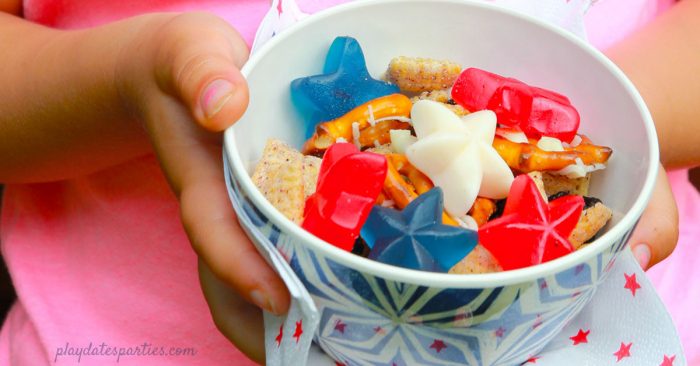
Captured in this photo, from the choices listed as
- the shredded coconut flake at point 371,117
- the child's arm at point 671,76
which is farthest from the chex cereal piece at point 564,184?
the child's arm at point 671,76

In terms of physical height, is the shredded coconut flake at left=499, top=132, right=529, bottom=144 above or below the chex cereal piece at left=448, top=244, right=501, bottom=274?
above

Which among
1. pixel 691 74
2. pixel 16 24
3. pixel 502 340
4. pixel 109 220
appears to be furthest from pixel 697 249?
pixel 16 24

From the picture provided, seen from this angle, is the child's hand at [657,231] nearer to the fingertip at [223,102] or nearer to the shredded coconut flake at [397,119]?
the shredded coconut flake at [397,119]

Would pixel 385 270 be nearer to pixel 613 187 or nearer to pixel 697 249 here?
pixel 613 187

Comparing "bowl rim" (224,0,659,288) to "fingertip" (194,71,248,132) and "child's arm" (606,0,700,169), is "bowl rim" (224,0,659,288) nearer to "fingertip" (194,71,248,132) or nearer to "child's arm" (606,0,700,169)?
"fingertip" (194,71,248,132)

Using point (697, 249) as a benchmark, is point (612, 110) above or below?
above

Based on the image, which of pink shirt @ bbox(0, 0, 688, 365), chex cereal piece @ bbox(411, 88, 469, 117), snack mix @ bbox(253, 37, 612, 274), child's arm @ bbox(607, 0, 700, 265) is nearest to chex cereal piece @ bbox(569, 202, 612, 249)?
snack mix @ bbox(253, 37, 612, 274)

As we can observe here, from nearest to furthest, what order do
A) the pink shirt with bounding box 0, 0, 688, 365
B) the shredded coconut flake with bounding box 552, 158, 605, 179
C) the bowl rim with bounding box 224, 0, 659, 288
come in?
the bowl rim with bounding box 224, 0, 659, 288 → the shredded coconut flake with bounding box 552, 158, 605, 179 → the pink shirt with bounding box 0, 0, 688, 365
